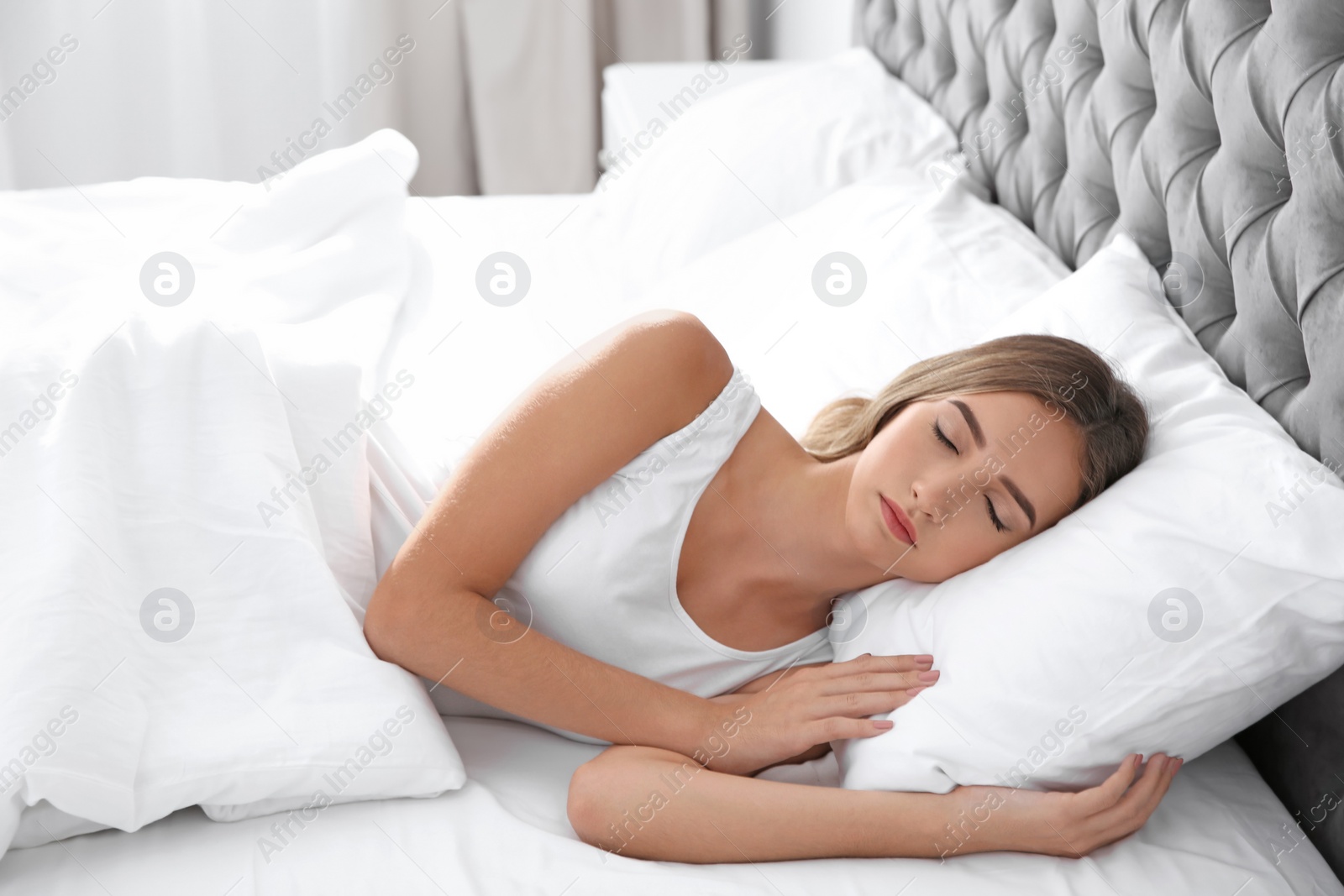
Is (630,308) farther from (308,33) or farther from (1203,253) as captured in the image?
(308,33)

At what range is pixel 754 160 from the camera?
74.7 inches

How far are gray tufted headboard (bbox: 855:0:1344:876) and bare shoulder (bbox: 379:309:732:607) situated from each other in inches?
22.8

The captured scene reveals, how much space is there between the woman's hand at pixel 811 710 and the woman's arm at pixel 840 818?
2.9 inches

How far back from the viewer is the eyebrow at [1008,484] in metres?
1.05

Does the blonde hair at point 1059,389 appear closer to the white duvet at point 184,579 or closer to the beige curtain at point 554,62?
the white duvet at point 184,579

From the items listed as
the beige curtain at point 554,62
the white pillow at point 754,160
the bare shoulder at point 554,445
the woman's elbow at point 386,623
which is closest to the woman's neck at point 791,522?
the bare shoulder at point 554,445

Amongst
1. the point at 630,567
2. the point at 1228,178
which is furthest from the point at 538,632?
the point at 1228,178

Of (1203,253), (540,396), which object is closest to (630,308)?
(540,396)

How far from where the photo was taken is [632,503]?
110cm

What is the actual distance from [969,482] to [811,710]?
10.8 inches

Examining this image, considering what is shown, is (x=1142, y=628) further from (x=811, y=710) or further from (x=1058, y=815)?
(x=811, y=710)

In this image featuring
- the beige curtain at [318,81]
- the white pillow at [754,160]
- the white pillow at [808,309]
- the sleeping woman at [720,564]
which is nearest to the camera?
the sleeping woman at [720,564]

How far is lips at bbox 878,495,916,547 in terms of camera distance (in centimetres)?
106

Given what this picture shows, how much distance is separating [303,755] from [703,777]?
14.0 inches
